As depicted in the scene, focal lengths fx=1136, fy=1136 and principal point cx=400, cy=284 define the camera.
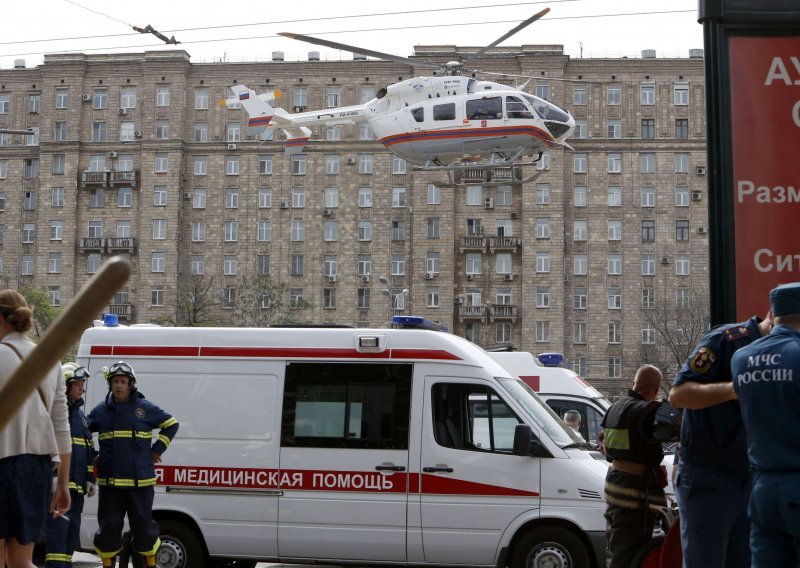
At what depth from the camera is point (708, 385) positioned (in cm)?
474

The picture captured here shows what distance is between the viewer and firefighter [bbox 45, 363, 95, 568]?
9.17 metres

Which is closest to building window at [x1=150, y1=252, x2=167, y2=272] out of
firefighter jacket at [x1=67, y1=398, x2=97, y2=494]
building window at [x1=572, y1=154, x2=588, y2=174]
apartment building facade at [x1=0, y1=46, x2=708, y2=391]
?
apartment building facade at [x1=0, y1=46, x2=708, y2=391]

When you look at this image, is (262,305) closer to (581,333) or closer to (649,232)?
(581,333)

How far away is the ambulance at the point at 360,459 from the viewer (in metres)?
10.4

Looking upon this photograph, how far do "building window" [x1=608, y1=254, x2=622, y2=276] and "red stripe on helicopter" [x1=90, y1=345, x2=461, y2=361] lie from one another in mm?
70288

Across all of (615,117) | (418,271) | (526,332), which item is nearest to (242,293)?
(418,271)

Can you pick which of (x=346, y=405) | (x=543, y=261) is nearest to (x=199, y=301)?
(x=543, y=261)

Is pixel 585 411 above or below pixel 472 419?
below

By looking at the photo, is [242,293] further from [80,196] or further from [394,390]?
[394,390]

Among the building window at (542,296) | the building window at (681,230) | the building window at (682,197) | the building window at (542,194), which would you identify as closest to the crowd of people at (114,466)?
the building window at (542,296)

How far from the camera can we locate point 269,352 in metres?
11.0

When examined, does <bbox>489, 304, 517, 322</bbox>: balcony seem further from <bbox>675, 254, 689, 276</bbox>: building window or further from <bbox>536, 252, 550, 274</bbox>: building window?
<bbox>675, 254, 689, 276</bbox>: building window

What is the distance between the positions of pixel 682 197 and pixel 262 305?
3028 centimetres

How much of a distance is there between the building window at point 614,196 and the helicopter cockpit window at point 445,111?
46319 mm
